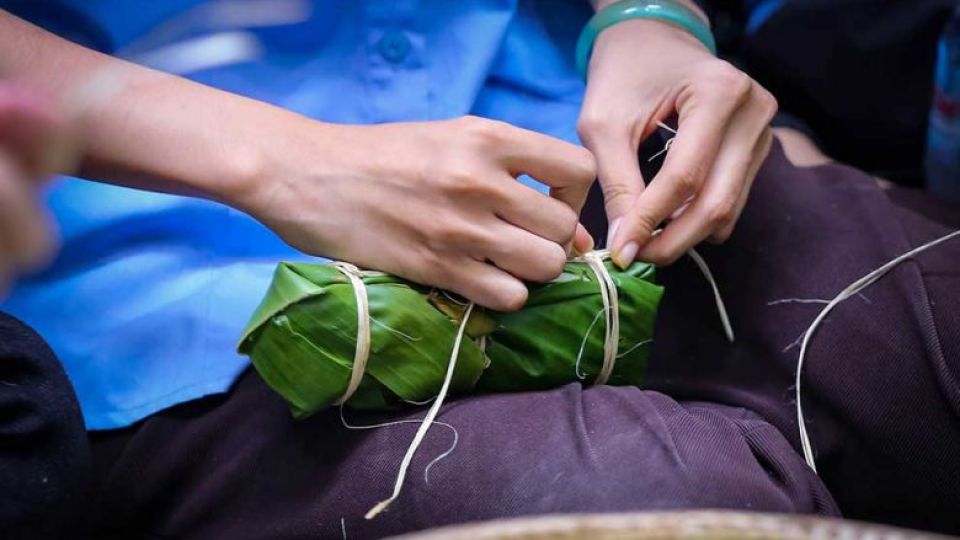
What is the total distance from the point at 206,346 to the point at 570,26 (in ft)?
1.11

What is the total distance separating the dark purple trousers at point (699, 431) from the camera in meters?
0.43

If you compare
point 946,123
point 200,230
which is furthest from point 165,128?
point 946,123

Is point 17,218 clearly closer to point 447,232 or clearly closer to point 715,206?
point 447,232

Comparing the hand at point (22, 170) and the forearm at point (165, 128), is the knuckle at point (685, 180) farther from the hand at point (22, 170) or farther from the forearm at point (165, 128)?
the hand at point (22, 170)

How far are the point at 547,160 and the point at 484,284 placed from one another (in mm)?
70

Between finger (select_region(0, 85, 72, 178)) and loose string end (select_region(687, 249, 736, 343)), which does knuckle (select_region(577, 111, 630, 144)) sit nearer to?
loose string end (select_region(687, 249, 736, 343))

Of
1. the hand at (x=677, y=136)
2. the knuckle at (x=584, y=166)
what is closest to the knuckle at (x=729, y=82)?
the hand at (x=677, y=136)

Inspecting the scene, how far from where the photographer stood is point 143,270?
0.53 m

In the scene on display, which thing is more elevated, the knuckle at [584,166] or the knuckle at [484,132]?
the knuckle at [484,132]

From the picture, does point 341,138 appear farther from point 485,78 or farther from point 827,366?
point 827,366

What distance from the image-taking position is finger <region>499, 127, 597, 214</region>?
1.54 ft

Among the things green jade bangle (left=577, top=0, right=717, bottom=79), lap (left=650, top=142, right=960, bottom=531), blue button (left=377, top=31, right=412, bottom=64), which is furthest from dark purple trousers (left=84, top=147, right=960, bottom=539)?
blue button (left=377, top=31, right=412, bottom=64)

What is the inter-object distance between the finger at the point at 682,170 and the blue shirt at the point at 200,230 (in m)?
0.11

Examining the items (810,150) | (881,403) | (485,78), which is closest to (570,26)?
(485,78)
